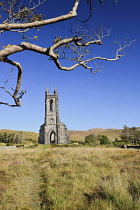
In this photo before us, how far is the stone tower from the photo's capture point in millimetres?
48625

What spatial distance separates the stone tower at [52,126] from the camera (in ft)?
160

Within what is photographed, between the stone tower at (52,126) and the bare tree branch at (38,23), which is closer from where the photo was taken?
the bare tree branch at (38,23)

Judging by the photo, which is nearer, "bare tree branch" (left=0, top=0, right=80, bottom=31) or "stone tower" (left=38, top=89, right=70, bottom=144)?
"bare tree branch" (left=0, top=0, right=80, bottom=31)

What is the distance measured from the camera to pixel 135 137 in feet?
188

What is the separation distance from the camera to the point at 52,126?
5019 cm

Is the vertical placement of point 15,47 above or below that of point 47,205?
above

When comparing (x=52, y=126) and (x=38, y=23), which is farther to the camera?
(x=52, y=126)

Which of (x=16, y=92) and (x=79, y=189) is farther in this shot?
(x=79, y=189)

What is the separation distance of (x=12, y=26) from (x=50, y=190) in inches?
229

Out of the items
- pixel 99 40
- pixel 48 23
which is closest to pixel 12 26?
pixel 48 23

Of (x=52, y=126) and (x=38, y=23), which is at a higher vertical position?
(x=38, y=23)

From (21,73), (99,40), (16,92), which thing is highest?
(99,40)

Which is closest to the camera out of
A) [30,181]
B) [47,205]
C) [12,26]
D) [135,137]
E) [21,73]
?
[12,26]

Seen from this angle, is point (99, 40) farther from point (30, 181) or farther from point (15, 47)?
point (30, 181)
